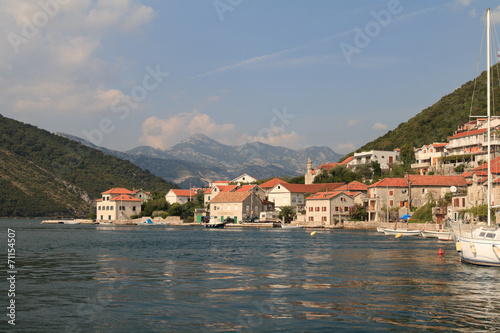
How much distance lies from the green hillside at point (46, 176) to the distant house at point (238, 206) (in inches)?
2527

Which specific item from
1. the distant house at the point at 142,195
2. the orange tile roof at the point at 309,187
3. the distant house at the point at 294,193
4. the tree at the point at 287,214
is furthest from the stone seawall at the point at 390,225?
the distant house at the point at 142,195

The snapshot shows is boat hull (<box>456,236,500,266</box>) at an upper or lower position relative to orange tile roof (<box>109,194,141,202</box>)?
lower

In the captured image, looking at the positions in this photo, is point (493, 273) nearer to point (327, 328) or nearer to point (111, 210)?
point (327, 328)

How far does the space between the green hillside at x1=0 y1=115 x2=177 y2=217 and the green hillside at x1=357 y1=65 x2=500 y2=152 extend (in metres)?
92.8

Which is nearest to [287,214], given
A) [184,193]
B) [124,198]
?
[184,193]

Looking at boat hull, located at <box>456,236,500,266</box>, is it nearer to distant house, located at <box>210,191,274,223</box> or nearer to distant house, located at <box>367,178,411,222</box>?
distant house, located at <box>367,178,411,222</box>

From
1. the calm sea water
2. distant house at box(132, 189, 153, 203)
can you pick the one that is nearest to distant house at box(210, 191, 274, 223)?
distant house at box(132, 189, 153, 203)

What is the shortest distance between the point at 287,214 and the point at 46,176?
309ft

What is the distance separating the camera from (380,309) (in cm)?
1758

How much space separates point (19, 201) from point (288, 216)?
85.6 m

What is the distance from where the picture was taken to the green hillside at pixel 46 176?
147 metres

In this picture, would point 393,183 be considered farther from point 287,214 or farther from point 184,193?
point 184,193

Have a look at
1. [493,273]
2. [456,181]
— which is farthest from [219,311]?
[456,181]

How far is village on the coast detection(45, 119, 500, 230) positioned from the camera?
69.9 meters
